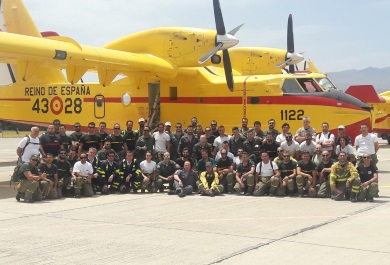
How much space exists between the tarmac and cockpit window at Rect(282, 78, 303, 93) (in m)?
5.31

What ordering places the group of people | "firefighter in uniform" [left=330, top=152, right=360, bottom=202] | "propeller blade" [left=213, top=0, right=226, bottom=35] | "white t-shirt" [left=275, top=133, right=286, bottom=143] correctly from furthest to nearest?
"propeller blade" [left=213, top=0, right=226, bottom=35], "white t-shirt" [left=275, top=133, right=286, bottom=143], the group of people, "firefighter in uniform" [left=330, top=152, right=360, bottom=202]

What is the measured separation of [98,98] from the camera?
Answer: 18938mm

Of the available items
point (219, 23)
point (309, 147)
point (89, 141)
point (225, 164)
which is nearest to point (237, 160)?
point (225, 164)

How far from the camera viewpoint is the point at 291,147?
12.5 metres

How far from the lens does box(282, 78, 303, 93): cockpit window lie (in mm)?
16172

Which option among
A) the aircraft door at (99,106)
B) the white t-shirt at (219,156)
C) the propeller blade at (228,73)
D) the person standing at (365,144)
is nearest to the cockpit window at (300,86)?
the propeller blade at (228,73)

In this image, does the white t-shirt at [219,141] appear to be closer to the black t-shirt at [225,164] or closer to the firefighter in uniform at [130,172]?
the black t-shirt at [225,164]

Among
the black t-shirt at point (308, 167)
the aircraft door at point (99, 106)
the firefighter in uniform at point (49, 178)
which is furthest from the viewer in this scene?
the aircraft door at point (99, 106)

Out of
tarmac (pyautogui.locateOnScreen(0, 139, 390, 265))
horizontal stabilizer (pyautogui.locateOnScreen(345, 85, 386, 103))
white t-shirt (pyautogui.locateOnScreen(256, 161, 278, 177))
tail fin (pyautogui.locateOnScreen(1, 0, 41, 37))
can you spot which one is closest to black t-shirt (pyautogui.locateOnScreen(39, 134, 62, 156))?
tarmac (pyautogui.locateOnScreen(0, 139, 390, 265))

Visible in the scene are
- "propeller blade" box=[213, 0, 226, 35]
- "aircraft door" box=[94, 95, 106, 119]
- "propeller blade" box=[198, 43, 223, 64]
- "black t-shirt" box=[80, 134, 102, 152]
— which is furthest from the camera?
"aircraft door" box=[94, 95, 106, 119]

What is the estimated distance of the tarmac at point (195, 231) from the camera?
6500 mm

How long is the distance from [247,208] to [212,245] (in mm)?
3194

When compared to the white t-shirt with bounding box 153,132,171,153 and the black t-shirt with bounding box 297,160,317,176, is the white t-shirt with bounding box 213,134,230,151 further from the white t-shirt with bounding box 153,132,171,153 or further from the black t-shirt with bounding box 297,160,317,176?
the black t-shirt with bounding box 297,160,317,176

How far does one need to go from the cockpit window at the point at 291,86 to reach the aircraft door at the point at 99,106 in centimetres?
640
